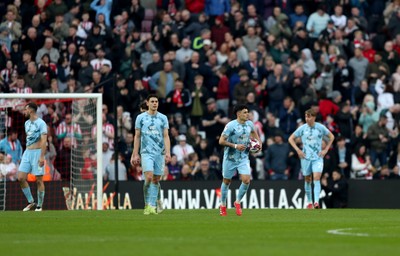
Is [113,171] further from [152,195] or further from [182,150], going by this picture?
[152,195]

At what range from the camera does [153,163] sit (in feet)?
77.5

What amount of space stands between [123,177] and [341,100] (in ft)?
A: 22.1

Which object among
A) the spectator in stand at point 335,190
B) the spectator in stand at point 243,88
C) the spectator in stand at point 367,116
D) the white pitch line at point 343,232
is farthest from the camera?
the spectator in stand at point 243,88

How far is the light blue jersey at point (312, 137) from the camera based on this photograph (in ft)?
94.7

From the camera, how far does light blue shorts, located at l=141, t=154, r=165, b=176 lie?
23.5 metres

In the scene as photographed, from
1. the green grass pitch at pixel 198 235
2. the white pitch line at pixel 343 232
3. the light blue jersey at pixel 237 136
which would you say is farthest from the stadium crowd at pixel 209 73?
the white pitch line at pixel 343 232

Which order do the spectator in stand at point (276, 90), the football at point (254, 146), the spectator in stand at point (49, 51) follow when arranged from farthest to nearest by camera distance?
the spectator in stand at point (49, 51)
the spectator in stand at point (276, 90)
the football at point (254, 146)

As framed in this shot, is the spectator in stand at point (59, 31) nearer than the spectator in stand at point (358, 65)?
No

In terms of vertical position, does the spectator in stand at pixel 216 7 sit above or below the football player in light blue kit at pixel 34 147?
above

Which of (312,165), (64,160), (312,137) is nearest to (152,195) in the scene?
(312,165)

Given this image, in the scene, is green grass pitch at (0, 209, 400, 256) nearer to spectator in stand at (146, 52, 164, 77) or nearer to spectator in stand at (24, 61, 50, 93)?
spectator in stand at (24, 61, 50, 93)

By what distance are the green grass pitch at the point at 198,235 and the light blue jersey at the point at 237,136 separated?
1336mm

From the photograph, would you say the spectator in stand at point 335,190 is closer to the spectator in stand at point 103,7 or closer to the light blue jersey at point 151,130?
the spectator in stand at point 103,7

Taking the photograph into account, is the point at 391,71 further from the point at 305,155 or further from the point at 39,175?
the point at 39,175
